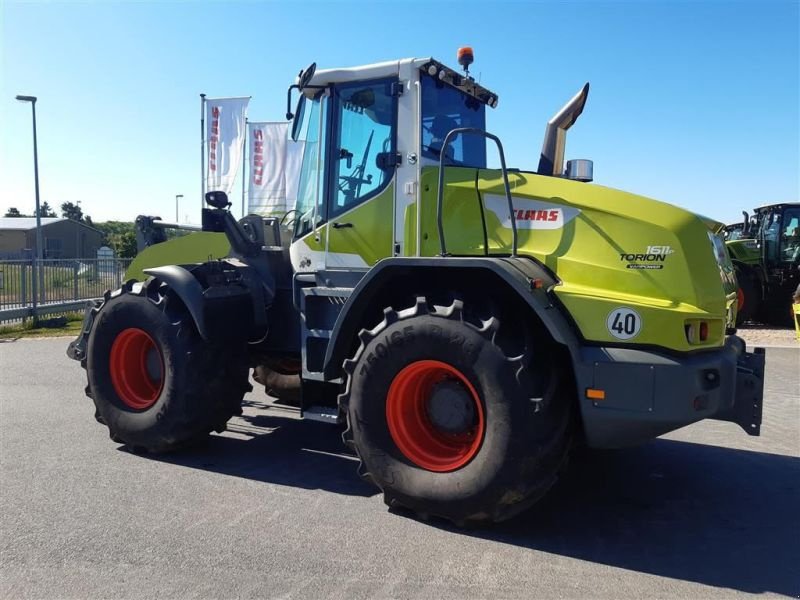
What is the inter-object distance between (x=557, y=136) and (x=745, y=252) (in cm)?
1210

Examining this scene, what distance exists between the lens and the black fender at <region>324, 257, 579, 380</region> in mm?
3693

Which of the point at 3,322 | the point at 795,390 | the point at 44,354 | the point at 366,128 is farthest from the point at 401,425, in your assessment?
the point at 3,322

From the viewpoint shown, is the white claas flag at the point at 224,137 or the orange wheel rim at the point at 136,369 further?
the white claas flag at the point at 224,137

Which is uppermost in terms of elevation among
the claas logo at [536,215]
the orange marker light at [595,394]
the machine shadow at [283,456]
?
the claas logo at [536,215]

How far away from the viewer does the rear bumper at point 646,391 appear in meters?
3.51

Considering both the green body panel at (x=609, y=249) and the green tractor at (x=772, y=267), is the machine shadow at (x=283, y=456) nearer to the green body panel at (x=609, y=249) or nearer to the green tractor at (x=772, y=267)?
the green body panel at (x=609, y=249)

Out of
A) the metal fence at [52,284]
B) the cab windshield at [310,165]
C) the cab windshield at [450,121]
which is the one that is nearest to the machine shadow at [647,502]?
the cab windshield at [310,165]

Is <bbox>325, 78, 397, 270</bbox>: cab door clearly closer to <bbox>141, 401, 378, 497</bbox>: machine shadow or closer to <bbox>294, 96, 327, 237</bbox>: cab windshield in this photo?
<bbox>294, 96, 327, 237</bbox>: cab windshield

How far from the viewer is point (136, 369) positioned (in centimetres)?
572

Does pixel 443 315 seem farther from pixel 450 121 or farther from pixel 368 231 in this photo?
pixel 450 121

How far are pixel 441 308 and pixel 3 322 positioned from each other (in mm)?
Answer: 14048

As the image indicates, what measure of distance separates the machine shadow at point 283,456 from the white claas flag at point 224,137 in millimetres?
9854

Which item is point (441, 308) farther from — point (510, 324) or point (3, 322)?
point (3, 322)

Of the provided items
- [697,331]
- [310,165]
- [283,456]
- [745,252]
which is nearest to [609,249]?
[697,331]
